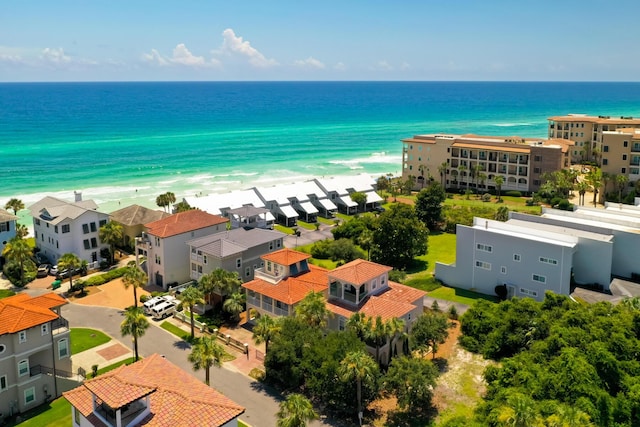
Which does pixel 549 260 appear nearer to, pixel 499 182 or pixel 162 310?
pixel 162 310

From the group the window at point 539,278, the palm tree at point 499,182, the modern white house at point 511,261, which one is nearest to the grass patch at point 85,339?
the modern white house at point 511,261

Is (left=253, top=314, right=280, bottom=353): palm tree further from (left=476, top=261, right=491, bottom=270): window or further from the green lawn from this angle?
(left=476, top=261, right=491, bottom=270): window

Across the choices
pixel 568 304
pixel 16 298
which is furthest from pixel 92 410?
pixel 568 304

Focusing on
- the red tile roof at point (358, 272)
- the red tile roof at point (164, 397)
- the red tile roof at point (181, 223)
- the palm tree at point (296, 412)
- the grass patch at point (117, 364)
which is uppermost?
the red tile roof at point (181, 223)

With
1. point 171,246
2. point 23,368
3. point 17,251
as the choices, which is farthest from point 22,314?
point 17,251

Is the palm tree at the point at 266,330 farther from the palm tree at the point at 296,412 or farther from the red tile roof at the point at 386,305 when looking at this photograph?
the palm tree at the point at 296,412
